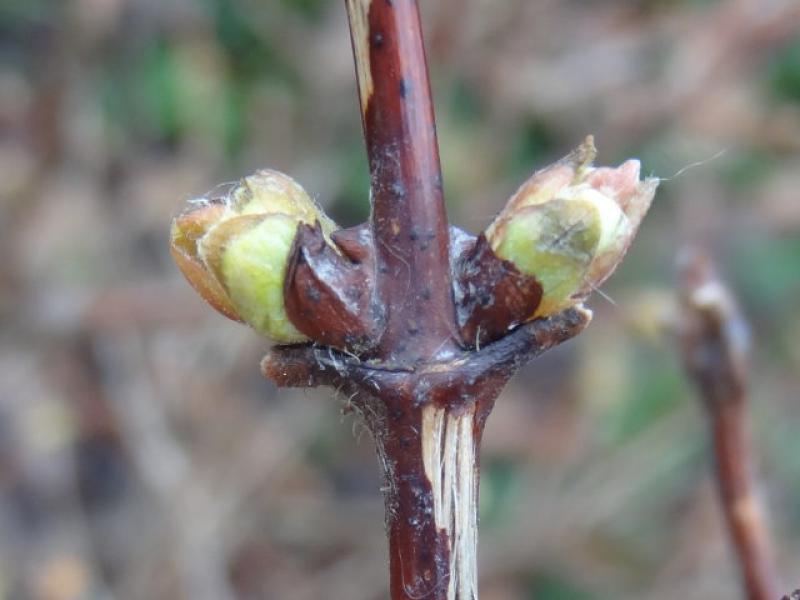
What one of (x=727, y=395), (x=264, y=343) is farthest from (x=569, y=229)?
(x=264, y=343)

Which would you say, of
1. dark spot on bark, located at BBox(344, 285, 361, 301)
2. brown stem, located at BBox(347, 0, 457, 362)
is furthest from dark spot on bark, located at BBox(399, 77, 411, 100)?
dark spot on bark, located at BBox(344, 285, 361, 301)

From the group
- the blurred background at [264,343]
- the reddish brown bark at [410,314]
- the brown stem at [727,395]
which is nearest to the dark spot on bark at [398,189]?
the reddish brown bark at [410,314]

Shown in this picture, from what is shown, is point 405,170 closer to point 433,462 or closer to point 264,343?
point 433,462

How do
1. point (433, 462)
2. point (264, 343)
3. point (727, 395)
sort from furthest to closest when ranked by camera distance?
point (264, 343) < point (727, 395) < point (433, 462)

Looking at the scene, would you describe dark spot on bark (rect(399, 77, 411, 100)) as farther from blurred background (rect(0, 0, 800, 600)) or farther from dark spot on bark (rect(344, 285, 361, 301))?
blurred background (rect(0, 0, 800, 600))

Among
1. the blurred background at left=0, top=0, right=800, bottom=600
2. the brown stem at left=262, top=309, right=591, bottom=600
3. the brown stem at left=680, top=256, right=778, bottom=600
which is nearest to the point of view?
the brown stem at left=262, top=309, right=591, bottom=600

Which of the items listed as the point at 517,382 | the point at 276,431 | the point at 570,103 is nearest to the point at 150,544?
the point at 276,431

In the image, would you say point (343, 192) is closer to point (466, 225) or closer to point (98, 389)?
point (466, 225)

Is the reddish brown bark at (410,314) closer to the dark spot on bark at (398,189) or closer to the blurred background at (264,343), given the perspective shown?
the dark spot on bark at (398,189)
